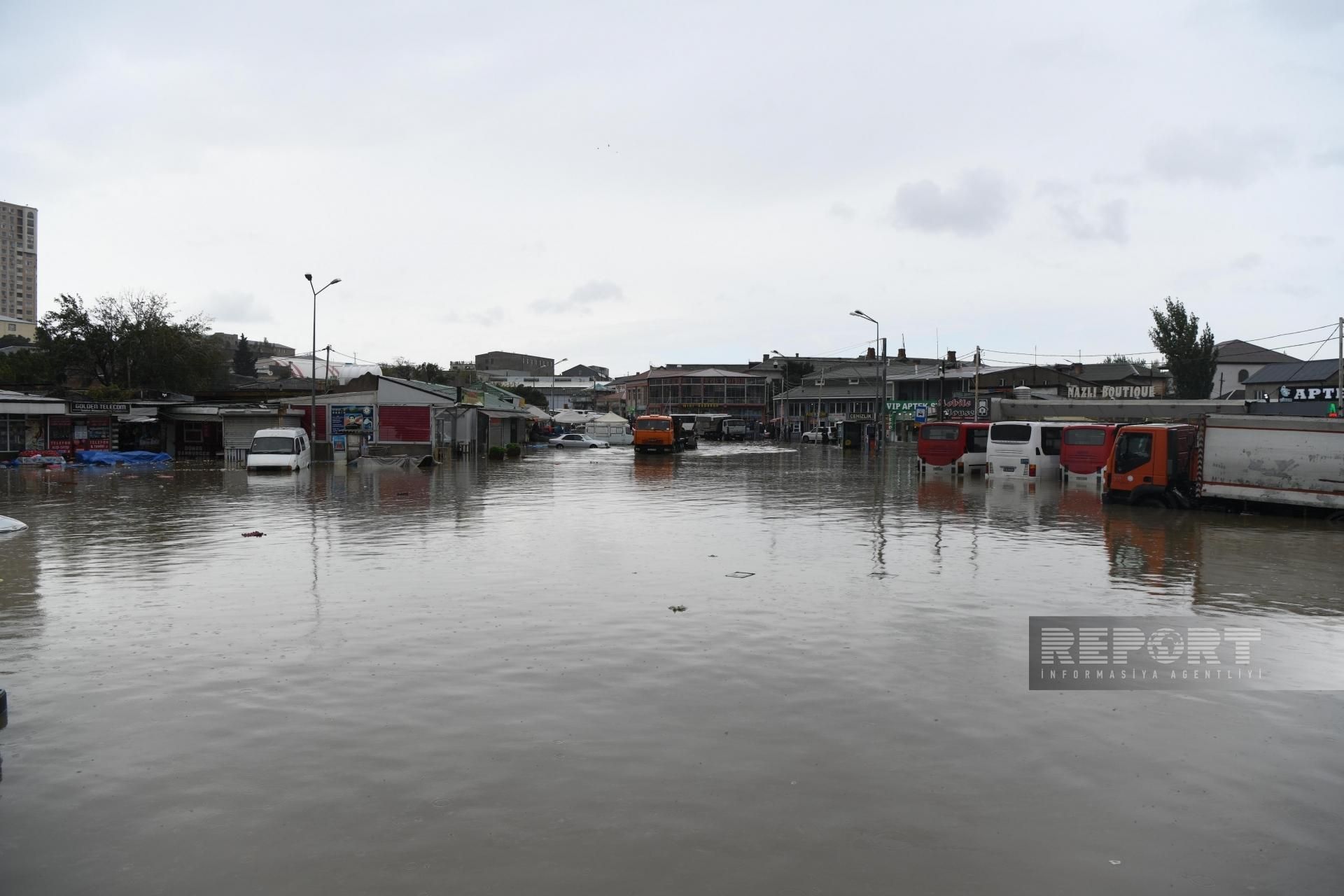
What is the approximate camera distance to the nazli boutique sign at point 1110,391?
7904 cm

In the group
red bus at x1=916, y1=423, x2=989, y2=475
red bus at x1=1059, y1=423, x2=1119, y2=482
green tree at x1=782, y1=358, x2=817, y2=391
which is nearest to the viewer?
red bus at x1=1059, y1=423, x2=1119, y2=482

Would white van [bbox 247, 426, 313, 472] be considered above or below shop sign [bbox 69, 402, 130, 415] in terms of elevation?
below

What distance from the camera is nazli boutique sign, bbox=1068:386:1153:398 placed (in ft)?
259

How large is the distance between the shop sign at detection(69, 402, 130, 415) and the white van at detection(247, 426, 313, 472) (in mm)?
13903

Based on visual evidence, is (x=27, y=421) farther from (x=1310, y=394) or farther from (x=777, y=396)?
(x=777, y=396)

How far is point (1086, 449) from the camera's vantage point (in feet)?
112

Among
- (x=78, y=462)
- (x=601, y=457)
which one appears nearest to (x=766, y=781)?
(x=78, y=462)

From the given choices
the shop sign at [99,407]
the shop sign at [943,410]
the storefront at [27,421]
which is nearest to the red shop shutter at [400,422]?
the shop sign at [99,407]

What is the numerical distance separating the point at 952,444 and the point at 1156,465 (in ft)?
52.0

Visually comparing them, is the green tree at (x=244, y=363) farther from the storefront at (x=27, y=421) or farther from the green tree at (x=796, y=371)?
the storefront at (x=27, y=421)

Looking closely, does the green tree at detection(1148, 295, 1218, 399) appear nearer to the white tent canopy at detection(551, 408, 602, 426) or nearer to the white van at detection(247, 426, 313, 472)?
the white tent canopy at detection(551, 408, 602, 426)

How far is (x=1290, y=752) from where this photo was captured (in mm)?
6258

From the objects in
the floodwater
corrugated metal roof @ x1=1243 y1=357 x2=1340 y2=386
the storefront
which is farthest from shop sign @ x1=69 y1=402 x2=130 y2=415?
corrugated metal roof @ x1=1243 y1=357 x2=1340 y2=386

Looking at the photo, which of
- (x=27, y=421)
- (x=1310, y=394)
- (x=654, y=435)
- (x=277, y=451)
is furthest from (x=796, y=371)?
(x=277, y=451)
